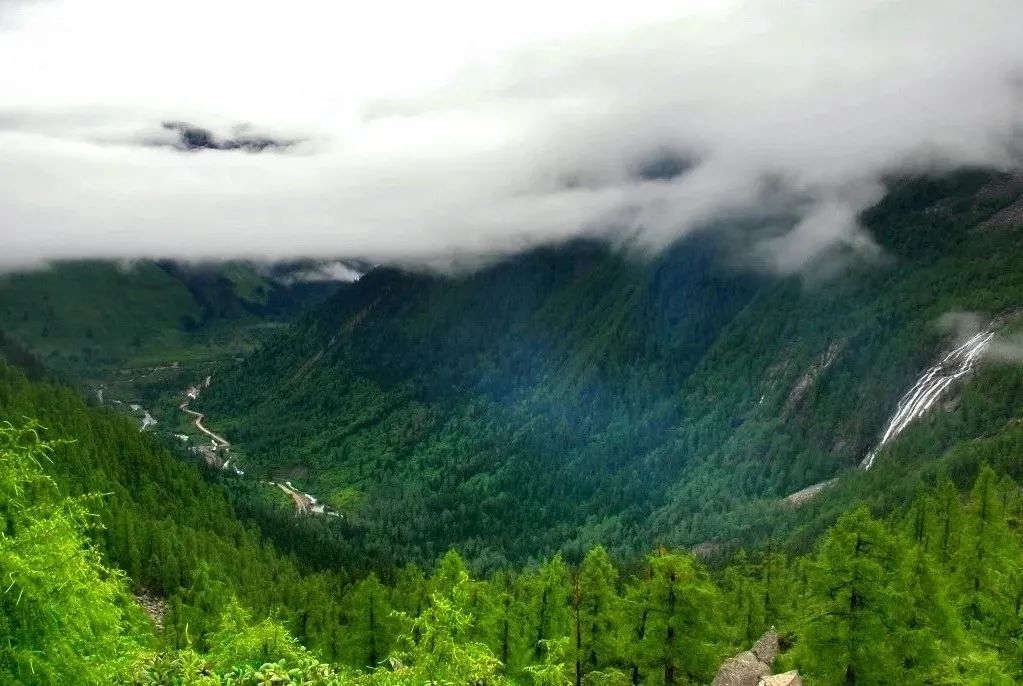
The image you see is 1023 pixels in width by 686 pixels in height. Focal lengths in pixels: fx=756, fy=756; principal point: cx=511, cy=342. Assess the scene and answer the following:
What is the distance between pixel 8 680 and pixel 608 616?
196ft

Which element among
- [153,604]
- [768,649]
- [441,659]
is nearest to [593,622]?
[768,649]

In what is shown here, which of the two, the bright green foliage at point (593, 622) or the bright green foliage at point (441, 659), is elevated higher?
the bright green foliage at point (441, 659)

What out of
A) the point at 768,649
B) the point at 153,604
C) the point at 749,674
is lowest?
the point at 153,604

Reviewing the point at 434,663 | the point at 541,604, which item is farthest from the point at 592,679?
the point at 434,663

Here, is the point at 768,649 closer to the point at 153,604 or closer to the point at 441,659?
the point at 441,659

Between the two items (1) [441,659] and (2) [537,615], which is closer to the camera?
(1) [441,659]

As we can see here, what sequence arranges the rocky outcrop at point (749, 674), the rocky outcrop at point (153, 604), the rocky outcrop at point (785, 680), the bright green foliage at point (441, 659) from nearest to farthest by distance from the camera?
the bright green foliage at point (441, 659), the rocky outcrop at point (785, 680), the rocky outcrop at point (749, 674), the rocky outcrop at point (153, 604)

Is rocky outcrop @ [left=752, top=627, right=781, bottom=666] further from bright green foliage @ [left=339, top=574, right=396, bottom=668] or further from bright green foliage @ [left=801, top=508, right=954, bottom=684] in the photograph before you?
bright green foliage @ [left=339, top=574, right=396, bottom=668]

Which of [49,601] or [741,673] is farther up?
[49,601]

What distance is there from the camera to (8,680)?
→ 1770 cm

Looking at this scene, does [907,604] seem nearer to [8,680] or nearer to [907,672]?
[907,672]

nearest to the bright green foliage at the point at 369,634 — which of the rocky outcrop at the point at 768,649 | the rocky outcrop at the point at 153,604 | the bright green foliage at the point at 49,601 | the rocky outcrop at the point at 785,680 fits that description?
the rocky outcrop at the point at 153,604

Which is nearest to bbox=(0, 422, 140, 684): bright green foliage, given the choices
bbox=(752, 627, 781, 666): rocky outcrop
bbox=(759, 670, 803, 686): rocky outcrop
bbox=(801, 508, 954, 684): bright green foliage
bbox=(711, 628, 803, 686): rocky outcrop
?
bbox=(801, 508, 954, 684): bright green foliage

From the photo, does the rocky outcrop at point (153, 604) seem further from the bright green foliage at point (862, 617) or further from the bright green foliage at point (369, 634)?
the bright green foliage at point (862, 617)
